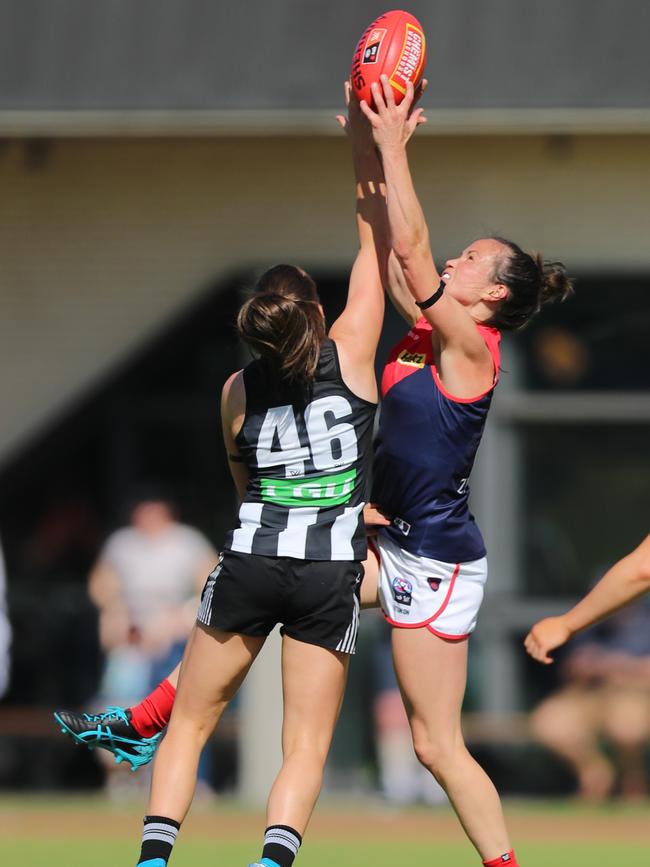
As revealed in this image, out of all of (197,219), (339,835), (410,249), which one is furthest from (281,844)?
(197,219)

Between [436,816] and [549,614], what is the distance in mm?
1535

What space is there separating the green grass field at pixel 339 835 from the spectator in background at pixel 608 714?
0.30m

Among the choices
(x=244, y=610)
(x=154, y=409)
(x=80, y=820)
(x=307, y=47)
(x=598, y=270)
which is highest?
(x=307, y=47)

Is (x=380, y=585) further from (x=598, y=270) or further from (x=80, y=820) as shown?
(x=598, y=270)

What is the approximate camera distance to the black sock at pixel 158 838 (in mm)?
4656

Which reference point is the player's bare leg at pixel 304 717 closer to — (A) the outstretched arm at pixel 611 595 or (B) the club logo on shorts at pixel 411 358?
(A) the outstretched arm at pixel 611 595

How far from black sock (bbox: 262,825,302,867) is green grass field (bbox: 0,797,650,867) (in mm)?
2476

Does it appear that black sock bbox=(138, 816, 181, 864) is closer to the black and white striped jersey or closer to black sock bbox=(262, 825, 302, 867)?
black sock bbox=(262, 825, 302, 867)

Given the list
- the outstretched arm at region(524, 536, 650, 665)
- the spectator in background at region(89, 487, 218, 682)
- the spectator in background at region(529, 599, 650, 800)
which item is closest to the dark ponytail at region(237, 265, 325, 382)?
the outstretched arm at region(524, 536, 650, 665)

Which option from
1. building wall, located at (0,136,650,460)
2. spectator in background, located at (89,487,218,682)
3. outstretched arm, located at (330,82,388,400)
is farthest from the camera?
building wall, located at (0,136,650,460)

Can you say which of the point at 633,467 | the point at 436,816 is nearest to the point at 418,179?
the point at 633,467

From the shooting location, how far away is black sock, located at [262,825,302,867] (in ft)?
15.1

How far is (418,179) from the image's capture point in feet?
31.4

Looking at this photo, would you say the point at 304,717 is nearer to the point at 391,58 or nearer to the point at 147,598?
the point at 391,58
